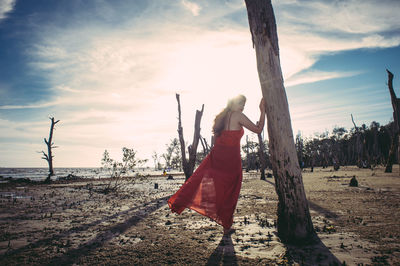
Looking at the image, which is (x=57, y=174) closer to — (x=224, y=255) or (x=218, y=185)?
(x=218, y=185)

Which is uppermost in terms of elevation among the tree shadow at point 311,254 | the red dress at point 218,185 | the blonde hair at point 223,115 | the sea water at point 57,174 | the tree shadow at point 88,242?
the blonde hair at point 223,115

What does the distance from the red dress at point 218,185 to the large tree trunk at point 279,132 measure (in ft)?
2.00

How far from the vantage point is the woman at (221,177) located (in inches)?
123

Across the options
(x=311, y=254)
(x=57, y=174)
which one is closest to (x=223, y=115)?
(x=311, y=254)

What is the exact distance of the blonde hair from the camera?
10.7 ft

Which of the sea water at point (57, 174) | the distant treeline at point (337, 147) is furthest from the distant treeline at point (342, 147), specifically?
the sea water at point (57, 174)

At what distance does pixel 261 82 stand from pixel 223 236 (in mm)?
2393

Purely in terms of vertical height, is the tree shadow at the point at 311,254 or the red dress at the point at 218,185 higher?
the red dress at the point at 218,185

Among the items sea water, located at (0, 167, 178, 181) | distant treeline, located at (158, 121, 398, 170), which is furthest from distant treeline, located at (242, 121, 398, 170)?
sea water, located at (0, 167, 178, 181)

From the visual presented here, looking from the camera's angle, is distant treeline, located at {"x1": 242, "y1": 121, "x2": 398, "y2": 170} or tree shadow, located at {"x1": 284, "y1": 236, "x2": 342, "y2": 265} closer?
tree shadow, located at {"x1": 284, "y1": 236, "x2": 342, "y2": 265}

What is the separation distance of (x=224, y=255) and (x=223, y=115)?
1893 millimetres

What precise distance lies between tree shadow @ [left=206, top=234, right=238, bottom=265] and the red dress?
258mm

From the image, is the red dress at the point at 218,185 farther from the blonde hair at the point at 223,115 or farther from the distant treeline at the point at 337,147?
the distant treeline at the point at 337,147

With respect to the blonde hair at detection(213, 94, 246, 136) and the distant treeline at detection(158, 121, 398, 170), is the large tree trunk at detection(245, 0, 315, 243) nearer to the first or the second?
the blonde hair at detection(213, 94, 246, 136)
